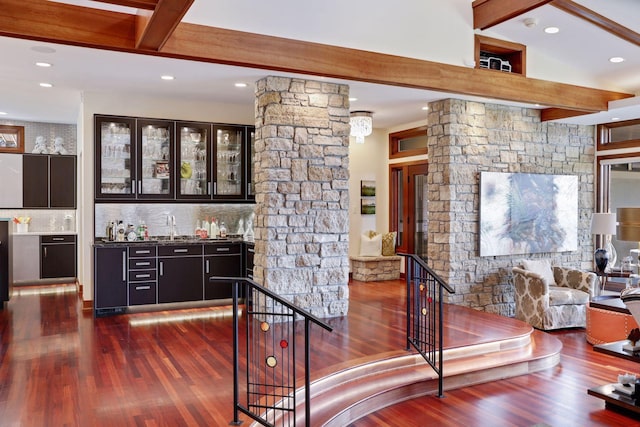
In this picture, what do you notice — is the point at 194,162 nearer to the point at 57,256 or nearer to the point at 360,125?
the point at 360,125

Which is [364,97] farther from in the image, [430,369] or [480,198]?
[430,369]

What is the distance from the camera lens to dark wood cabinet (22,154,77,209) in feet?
31.5

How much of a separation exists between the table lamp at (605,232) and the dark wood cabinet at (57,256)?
9.06m

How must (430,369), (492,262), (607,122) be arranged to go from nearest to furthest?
(430,369) < (492,262) < (607,122)

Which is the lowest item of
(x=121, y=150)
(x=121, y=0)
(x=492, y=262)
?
(x=492, y=262)

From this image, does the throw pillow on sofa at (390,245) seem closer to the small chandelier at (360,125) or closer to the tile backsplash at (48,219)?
the small chandelier at (360,125)

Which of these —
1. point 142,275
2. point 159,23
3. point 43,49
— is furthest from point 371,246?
point 159,23

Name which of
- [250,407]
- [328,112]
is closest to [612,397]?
[250,407]

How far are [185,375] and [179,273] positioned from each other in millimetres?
2937

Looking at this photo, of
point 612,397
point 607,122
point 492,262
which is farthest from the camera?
point 607,122

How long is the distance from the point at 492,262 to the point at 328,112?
3.50 metres

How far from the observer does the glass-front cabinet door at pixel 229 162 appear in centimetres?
775

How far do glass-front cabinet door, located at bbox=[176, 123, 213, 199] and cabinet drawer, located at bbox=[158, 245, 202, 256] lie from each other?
0.82 metres

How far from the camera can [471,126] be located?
291 inches
